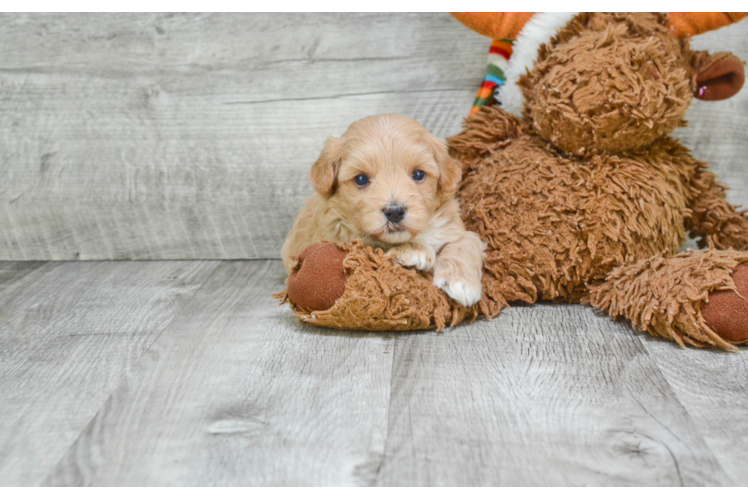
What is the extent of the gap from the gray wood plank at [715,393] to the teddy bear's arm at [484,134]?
0.84 metres

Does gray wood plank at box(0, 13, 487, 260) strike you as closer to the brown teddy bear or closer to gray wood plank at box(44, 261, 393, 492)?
the brown teddy bear

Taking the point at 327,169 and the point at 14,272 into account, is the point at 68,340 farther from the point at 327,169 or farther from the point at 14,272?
the point at 14,272

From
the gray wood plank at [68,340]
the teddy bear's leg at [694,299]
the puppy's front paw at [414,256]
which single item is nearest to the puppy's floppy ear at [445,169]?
the puppy's front paw at [414,256]

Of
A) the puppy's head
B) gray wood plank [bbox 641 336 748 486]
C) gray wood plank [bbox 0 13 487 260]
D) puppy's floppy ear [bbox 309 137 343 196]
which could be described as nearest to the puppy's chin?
the puppy's head

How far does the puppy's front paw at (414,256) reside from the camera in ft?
6.60

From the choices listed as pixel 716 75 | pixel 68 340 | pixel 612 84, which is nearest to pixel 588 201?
pixel 612 84

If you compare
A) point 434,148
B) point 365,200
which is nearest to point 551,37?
point 434,148

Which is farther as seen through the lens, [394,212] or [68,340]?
[68,340]

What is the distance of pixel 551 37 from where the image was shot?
227cm

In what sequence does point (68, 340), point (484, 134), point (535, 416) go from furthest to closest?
point (484, 134)
point (68, 340)
point (535, 416)

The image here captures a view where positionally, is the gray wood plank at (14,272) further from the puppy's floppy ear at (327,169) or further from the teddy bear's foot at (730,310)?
the teddy bear's foot at (730,310)

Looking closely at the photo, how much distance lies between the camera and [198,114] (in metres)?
2.90

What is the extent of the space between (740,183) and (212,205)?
7.15 ft

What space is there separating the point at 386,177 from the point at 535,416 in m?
0.81
